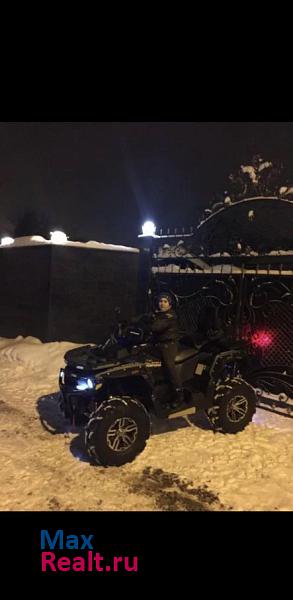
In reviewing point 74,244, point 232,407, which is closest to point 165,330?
point 232,407

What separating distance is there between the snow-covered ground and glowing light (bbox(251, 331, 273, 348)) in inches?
48.3

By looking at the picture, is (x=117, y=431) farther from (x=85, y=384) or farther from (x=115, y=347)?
(x=115, y=347)

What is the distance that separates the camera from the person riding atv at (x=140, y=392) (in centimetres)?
455

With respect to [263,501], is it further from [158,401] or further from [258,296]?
[258,296]

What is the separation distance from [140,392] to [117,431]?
2.21 feet

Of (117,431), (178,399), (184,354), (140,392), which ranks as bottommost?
(117,431)

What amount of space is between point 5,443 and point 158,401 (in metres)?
1.98

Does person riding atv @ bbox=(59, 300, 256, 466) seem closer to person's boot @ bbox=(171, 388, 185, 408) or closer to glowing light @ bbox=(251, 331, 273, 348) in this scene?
person's boot @ bbox=(171, 388, 185, 408)

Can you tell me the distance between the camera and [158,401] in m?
5.14

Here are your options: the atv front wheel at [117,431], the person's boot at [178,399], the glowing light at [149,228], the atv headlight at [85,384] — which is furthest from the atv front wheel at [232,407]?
the glowing light at [149,228]

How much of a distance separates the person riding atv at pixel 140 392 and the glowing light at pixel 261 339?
3.46 ft

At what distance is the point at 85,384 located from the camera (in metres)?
4.80

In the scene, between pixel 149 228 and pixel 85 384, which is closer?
pixel 85 384
